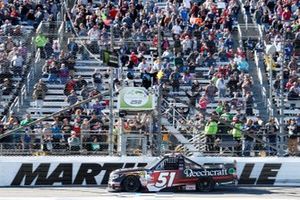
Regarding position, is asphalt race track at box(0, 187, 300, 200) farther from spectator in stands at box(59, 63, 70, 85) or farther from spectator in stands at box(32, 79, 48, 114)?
spectator in stands at box(59, 63, 70, 85)

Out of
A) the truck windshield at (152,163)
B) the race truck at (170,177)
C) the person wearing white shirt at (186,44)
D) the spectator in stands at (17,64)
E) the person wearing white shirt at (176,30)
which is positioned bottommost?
the race truck at (170,177)

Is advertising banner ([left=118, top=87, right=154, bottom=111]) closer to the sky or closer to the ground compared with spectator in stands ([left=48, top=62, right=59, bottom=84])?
closer to the sky

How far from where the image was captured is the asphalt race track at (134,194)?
34094 millimetres

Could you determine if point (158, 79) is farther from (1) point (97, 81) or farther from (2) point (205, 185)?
(2) point (205, 185)

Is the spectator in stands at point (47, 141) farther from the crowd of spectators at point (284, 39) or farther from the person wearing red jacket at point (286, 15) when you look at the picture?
the person wearing red jacket at point (286, 15)

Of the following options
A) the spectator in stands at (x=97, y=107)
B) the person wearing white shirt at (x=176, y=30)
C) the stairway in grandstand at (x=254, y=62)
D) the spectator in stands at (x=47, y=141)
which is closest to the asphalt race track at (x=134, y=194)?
the spectator in stands at (x=47, y=141)

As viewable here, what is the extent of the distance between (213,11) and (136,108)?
44.9 ft

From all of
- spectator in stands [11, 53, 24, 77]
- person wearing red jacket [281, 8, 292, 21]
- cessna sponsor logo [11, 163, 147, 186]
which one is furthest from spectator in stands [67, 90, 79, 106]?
person wearing red jacket [281, 8, 292, 21]

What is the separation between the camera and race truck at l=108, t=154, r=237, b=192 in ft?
116

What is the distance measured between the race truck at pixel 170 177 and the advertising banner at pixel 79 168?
56.7 inches

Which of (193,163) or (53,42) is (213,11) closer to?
(53,42)

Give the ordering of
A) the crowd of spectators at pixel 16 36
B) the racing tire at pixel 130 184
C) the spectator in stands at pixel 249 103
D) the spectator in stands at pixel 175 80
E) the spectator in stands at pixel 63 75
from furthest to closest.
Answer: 1. the spectator in stands at pixel 63 75
2. the spectator in stands at pixel 175 80
3. the crowd of spectators at pixel 16 36
4. the spectator in stands at pixel 249 103
5. the racing tire at pixel 130 184

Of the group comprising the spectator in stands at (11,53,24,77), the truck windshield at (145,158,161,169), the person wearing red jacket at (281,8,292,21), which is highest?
the person wearing red jacket at (281,8,292,21)

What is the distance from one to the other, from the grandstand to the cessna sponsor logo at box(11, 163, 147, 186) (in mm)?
473
